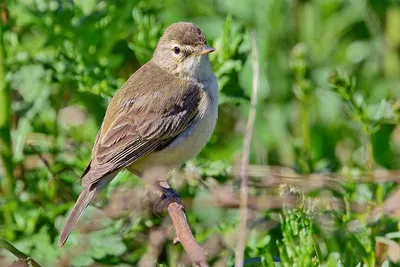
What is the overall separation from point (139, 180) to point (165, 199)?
1.96ft

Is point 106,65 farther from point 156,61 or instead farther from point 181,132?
point 181,132

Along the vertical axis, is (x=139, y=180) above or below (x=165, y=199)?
below

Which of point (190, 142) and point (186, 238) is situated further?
point (190, 142)

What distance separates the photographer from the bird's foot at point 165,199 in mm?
4421

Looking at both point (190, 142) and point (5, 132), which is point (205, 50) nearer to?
point (190, 142)

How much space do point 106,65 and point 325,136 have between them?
1.98 meters

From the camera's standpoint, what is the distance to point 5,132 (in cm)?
507

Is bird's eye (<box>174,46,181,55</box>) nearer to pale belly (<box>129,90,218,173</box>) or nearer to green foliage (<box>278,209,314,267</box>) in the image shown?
pale belly (<box>129,90,218,173</box>)

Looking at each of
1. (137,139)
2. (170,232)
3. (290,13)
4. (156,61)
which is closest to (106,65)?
(156,61)

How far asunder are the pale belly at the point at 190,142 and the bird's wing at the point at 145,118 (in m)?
0.04

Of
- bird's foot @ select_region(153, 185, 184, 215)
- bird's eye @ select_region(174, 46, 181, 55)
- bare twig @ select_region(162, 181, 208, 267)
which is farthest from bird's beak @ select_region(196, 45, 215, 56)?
bare twig @ select_region(162, 181, 208, 267)

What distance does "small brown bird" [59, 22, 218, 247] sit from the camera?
15.5 feet

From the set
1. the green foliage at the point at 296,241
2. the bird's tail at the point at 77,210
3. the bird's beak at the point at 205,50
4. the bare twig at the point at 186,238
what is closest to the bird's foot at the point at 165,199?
the bare twig at the point at 186,238

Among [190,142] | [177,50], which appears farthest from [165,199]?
[177,50]
